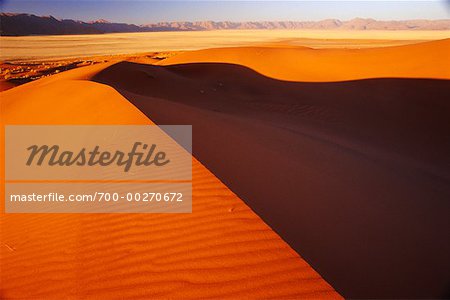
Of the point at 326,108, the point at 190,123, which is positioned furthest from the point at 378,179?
the point at 326,108

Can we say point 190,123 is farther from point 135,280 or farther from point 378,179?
point 135,280

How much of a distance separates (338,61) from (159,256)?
15150 millimetres

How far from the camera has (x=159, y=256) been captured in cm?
266

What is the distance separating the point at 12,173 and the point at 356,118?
9.01m

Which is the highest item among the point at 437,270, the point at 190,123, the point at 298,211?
the point at 190,123

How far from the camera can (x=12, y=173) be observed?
199 inches

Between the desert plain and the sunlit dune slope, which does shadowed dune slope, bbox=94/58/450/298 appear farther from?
the sunlit dune slope

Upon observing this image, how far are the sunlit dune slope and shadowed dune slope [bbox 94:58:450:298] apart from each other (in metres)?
1.76
